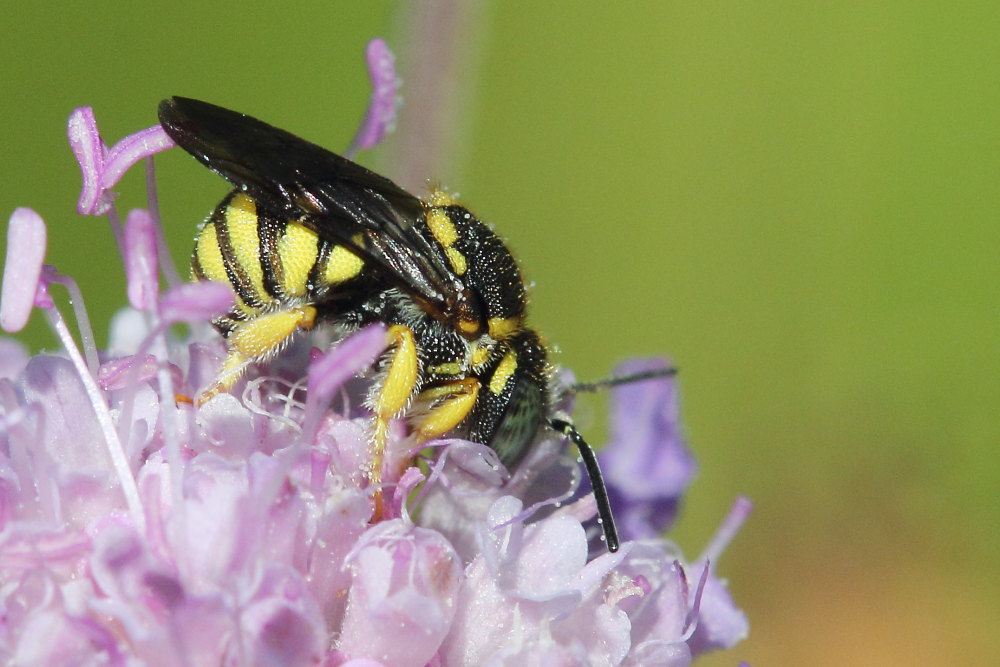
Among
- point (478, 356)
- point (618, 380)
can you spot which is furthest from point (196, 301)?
point (618, 380)

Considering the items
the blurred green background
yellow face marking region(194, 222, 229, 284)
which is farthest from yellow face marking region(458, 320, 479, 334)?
the blurred green background

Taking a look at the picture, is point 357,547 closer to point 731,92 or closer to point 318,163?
point 318,163

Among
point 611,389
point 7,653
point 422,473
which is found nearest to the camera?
point 7,653

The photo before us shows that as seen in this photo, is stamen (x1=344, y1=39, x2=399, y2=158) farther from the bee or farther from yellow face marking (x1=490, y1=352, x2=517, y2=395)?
yellow face marking (x1=490, y1=352, x2=517, y2=395)

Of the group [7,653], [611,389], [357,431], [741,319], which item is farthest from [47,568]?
[741,319]

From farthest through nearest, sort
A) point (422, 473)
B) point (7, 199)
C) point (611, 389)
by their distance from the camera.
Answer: point (7, 199) < point (611, 389) < point (422, 473)

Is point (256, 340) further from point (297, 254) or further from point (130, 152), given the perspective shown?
point (130, 152)
